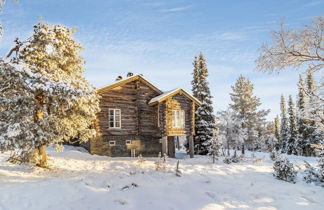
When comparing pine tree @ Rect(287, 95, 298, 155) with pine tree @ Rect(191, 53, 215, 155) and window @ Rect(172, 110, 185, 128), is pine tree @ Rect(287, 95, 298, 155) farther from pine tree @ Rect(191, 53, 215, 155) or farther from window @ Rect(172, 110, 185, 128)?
window @ Rect(172, 110, 185, 128)

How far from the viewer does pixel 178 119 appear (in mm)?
22547

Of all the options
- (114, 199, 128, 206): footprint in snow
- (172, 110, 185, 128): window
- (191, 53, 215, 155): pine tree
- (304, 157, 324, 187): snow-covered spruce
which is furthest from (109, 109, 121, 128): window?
(304, 157, 324, 187): snow-covered spruce

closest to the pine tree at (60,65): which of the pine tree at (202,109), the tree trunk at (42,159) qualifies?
the tree trunk at (42,159)

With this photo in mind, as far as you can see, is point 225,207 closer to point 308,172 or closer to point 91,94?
point 308,172

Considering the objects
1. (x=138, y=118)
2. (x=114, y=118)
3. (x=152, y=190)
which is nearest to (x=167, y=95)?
(x=138, y=118)

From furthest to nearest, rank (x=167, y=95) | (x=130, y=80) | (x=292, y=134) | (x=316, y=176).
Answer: (x=292, y=134)
(x=130, y=80)
(x=167, y=95)
(x=316, y=176)

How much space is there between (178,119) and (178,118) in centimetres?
10

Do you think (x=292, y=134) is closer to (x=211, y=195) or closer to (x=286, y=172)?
(x=286, y=172)

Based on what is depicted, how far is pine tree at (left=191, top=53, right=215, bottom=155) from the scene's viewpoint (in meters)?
27.5

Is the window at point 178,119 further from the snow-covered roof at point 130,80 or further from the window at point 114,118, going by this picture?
the window at point 114,118

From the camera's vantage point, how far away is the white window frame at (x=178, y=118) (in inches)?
878

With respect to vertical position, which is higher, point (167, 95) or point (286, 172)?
point (167, 95)

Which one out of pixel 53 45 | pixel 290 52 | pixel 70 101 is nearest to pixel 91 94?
pixel 70 101

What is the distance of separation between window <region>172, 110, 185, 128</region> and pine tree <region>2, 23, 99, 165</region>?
952cm
